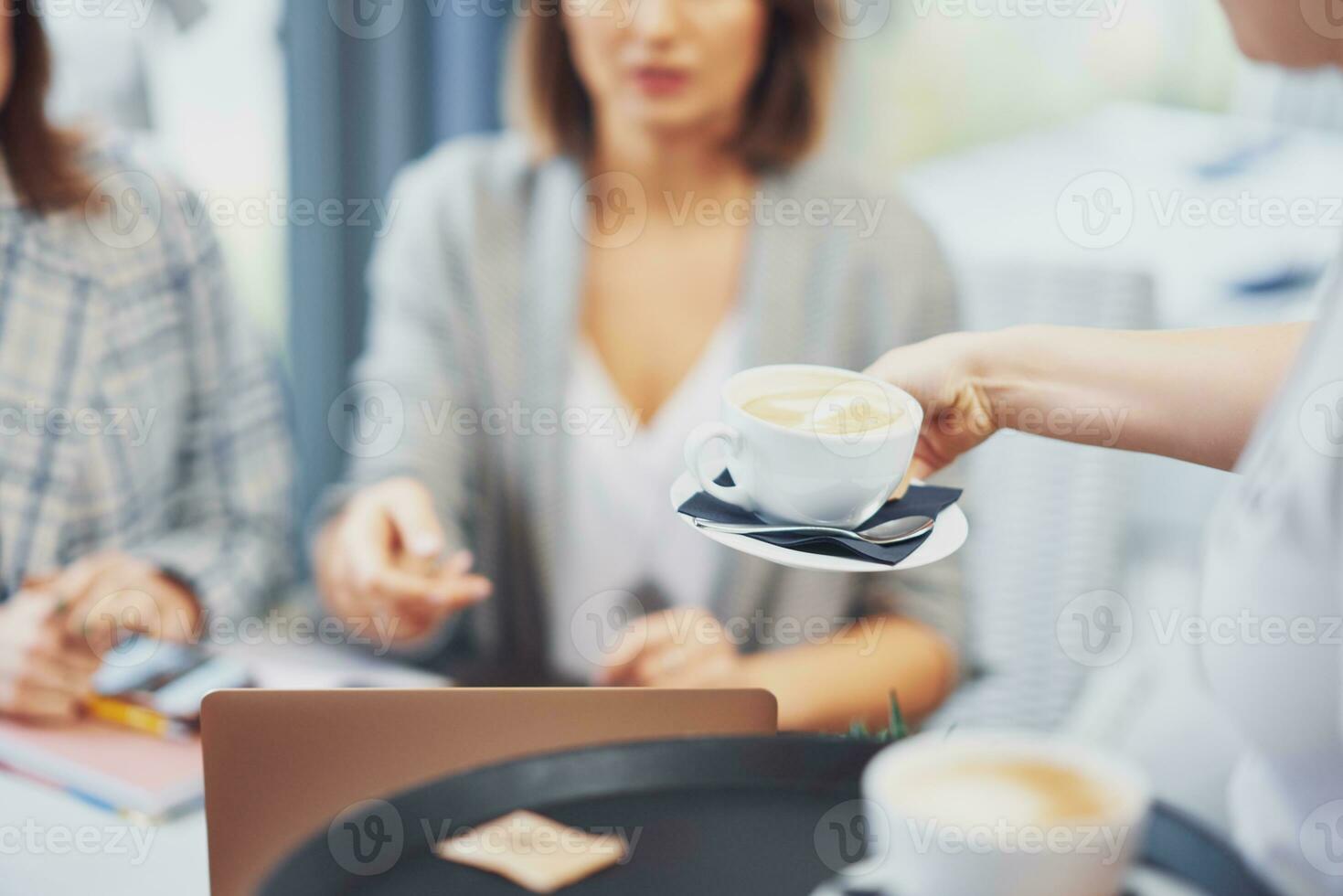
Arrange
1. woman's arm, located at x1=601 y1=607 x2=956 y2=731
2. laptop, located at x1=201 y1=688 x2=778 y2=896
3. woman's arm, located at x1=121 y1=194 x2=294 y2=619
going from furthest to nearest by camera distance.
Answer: woman's arm, located at x1=121 y1=194 x2=294 y2=619 < woman's arm, located at x1=601 y1=607 x2=956 y2=731 < laptop, located at x1=201 y1=688 x2=778 y2=896

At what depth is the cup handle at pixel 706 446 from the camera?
1.62 ft

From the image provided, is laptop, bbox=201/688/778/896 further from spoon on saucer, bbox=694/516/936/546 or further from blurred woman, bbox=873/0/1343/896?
blurred woman, bbox=873/0/1343/896

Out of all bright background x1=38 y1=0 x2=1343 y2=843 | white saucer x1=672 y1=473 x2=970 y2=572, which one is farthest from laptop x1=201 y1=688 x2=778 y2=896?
bright background x1=38 y1=0 x2=1343 y2=843

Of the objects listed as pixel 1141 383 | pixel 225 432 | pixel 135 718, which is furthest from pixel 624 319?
pixel 1141 383

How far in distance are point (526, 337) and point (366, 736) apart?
2.37 feet

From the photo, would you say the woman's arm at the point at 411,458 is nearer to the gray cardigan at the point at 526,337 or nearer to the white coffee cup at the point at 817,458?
the gray cardigan at the point at 526,337

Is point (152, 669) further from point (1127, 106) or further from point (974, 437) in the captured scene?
point (1127, 106)

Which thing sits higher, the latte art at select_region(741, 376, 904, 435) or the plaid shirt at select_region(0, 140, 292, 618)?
the latte art at select_region(741, 376, 904, 435)

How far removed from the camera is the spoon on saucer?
18.2 inches

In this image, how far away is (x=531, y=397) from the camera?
A: 1.12m

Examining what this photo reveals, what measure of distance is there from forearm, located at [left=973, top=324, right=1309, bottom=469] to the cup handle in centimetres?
11

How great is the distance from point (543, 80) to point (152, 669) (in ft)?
2.32

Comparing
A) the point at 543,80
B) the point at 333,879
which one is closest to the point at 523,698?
the point at 333,879

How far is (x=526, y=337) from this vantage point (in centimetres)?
114
